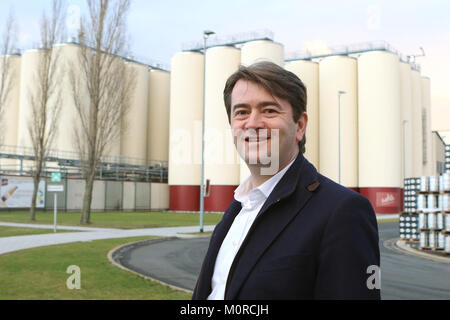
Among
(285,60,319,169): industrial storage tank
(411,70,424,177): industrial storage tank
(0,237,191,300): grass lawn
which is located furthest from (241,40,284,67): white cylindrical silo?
(0,237,191,300): grass lawn

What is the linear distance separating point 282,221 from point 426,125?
189 ft

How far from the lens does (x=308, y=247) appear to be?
5.57ft

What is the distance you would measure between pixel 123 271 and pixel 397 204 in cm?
3882

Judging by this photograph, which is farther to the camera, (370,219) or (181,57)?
(181,57)

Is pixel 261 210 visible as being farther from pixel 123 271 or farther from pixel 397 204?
pixel 397 204

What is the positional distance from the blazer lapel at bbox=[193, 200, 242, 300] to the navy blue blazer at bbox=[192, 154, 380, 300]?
21cm

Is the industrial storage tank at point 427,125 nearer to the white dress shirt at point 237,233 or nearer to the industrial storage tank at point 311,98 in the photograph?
the industrial storage tank at point 311,98

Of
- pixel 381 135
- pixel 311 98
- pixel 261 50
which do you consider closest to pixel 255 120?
pixel 261 50

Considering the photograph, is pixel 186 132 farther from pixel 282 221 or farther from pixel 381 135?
pixel 282 221

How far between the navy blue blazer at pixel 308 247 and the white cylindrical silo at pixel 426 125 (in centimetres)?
5528

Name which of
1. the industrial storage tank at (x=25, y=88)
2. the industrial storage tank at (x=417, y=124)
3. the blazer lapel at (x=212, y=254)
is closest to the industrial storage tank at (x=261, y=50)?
the industrial storage tank at (x=417, y=124)

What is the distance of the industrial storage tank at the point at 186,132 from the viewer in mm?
44406

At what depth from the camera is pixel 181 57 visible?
1842 inches
